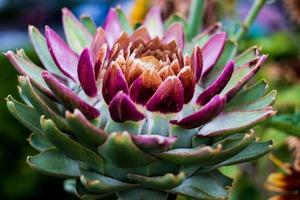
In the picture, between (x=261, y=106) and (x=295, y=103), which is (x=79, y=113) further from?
(x=295, y=103)

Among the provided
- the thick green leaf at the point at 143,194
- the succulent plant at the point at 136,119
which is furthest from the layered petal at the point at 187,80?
the thick green leaf at the point at 143,194

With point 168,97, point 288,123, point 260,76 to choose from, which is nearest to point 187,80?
point 168,97

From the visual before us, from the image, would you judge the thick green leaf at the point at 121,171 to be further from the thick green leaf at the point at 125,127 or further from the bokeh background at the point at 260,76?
the bokeh background at the point at 260,76

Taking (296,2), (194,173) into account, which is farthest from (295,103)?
(194,173)

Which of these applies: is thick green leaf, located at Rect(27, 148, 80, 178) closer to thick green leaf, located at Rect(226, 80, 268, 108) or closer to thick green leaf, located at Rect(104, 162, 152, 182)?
thick green leaf, located at Rect(104, 162, 152, 182)

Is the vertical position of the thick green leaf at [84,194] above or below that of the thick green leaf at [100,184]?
below

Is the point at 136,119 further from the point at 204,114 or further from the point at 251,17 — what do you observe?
the point at 251,17
